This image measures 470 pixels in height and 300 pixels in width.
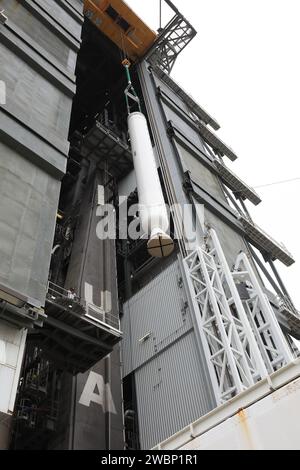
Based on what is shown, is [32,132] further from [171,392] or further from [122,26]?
[122,26]

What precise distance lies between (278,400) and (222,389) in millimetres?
11551

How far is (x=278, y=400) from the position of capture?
768cm

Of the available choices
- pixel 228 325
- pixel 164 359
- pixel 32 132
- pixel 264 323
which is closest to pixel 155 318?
pixel 164 359

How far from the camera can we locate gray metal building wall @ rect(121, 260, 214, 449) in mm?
19812

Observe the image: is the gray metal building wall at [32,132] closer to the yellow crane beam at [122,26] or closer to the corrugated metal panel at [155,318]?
the corrugated metal panel at [155,318]

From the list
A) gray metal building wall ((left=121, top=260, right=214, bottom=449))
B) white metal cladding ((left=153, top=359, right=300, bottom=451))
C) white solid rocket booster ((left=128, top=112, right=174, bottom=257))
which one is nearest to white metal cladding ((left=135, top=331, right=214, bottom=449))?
gray metal building wall ((left=121, top=260, right=214, bottom=449))

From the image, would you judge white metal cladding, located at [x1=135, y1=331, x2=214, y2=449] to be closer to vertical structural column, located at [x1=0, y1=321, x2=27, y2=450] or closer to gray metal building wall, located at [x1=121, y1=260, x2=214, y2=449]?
gray metal building wall, located at [x1=121, y1=260, x2=214, y2=449]

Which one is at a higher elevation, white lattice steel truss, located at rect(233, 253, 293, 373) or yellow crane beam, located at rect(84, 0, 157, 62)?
yellow crane beam, located at rect(84, 0, 157, 62)

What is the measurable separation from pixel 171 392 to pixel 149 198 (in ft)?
30.1

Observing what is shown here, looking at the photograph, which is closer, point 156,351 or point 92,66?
point 156,351

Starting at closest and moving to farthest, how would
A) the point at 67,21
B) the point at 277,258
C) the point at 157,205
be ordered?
the point at 157,205
the point at 67,21
the point at 277,258

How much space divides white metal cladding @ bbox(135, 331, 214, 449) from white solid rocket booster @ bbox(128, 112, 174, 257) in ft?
17.5
